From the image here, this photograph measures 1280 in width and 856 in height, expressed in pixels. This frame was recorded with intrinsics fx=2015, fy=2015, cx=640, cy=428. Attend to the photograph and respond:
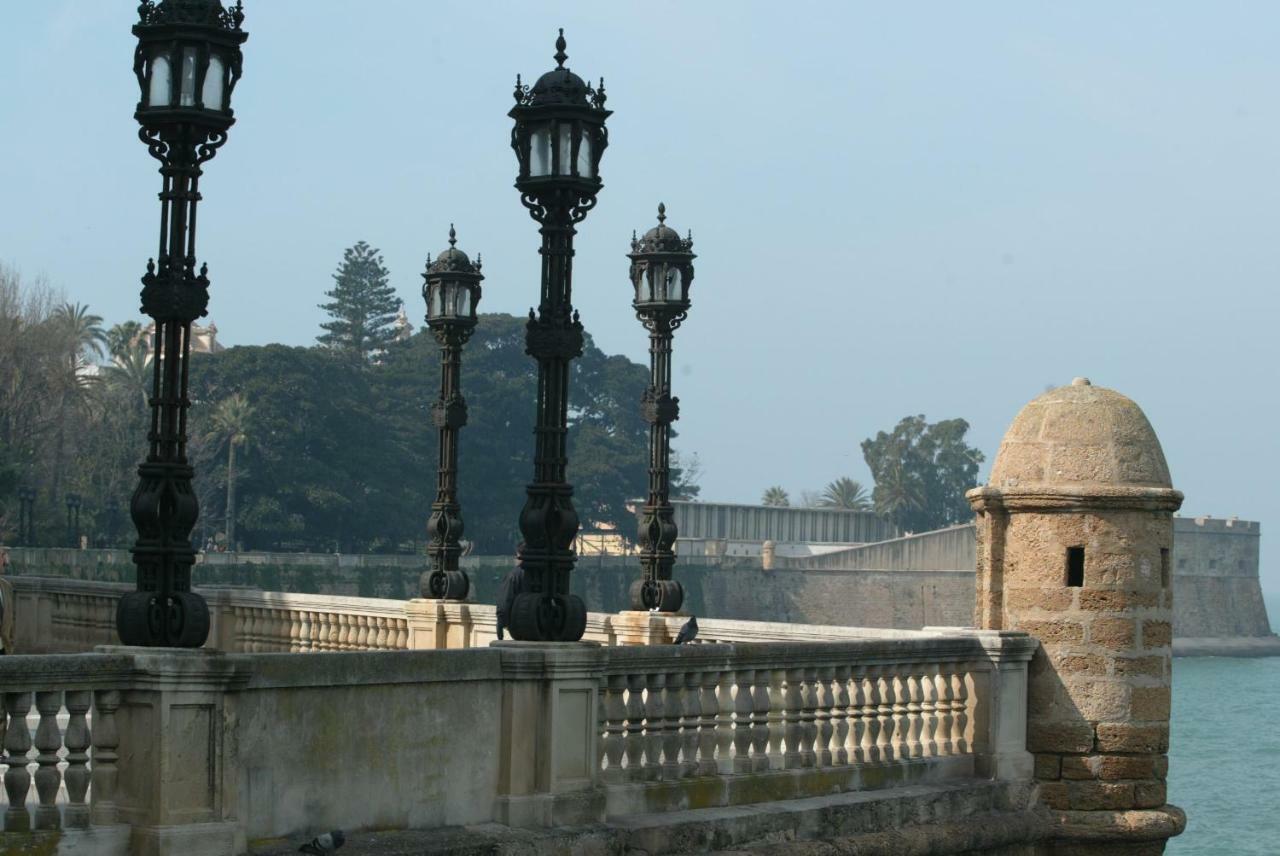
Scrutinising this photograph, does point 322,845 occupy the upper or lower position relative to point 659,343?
lower

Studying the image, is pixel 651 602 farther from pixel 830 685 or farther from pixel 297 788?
pixel 297 788

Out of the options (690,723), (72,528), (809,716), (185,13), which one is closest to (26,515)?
(72,528)

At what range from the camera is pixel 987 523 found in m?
13.6

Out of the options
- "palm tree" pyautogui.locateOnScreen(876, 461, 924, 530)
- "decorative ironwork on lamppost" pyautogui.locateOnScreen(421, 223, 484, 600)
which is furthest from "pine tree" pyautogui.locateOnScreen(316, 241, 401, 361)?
"decorative ironwork on lamppost" pyautogui.locateOnScreen(421, 223, 484, 600)

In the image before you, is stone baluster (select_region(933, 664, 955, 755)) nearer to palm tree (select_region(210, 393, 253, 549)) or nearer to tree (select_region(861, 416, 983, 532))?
palm tree (select_region(210, 393, 253, 549))

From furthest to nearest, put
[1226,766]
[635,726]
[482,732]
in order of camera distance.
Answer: [1226,766]
[635,726]
[482,732]

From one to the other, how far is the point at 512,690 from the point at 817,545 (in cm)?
12008

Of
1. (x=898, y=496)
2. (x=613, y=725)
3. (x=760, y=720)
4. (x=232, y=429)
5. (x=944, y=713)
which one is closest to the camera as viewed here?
(x=613, y=725)

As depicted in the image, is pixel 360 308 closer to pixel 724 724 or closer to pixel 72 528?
pixel 72 528

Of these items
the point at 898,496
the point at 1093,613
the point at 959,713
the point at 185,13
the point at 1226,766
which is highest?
the point at 898,496

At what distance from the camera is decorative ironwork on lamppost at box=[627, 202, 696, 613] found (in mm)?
18672

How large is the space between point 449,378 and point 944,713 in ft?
27.8

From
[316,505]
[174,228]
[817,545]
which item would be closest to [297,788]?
[174,228]

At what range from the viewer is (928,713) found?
12914 mm
